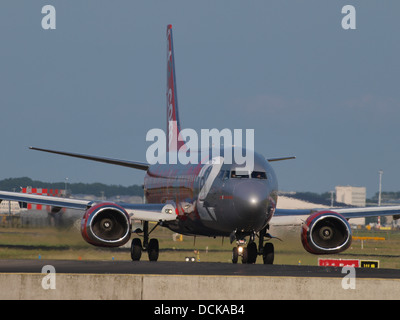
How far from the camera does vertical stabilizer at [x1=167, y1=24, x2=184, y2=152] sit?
46.4m

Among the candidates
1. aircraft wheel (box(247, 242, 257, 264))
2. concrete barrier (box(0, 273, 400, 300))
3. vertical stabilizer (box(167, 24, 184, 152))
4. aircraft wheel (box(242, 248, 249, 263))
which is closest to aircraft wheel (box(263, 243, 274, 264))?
aircraft wheel (box(247, 242, 257, 264))

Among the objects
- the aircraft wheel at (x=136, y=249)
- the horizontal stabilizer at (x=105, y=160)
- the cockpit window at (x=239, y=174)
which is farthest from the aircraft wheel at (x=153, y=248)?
the cockpit window at (x=239, y=174)

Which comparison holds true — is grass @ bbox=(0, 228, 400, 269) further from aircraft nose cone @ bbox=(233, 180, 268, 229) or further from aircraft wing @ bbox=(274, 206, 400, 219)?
aircraft nose cone @ bbox=(233, 180, 268, 229)

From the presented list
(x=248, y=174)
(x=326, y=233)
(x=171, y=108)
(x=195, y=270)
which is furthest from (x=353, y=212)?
(x=171, y=108)

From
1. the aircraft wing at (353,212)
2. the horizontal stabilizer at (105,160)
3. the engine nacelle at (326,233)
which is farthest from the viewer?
the horizontal stabilizer at (105,160)

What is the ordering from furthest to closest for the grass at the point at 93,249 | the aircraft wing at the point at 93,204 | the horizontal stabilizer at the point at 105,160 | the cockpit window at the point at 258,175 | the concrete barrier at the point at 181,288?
the grass at the point at 93,249 < the horizontal stabilizer at the point at 105,160 < the aircraft wing at the point at 93,204 < the cockpit window at the point at 258,175 < the concrete barrier at the point at 181,288

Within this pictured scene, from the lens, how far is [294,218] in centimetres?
3400

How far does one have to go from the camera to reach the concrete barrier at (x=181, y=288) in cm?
2072

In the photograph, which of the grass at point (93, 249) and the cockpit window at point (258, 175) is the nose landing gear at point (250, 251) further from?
the cockpit window at point (258, 175)

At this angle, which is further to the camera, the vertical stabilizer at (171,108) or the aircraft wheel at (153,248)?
the vertical stabilizer at (171,108)

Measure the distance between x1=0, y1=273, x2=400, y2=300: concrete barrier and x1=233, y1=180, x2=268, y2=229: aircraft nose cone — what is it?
363 inches

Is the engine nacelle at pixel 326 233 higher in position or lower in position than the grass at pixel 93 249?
higher

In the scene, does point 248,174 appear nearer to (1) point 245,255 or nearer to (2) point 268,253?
(1) point 245,255
